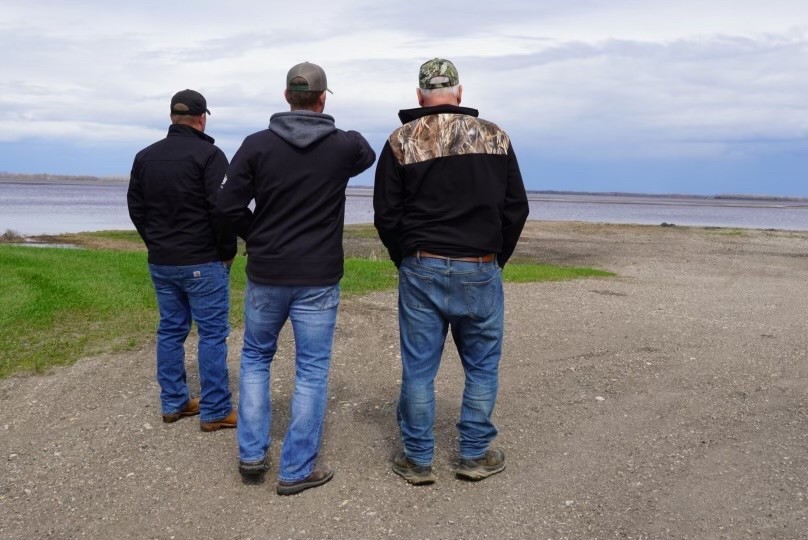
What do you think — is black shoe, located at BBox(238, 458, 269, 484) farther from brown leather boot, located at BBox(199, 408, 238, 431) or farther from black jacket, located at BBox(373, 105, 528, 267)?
black jacket, located at BBox(373, 105, 528, 267)

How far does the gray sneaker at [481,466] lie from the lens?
5047mm

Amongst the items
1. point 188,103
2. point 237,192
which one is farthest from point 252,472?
point 188,103

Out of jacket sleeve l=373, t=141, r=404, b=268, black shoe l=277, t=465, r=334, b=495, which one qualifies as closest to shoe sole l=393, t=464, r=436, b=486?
black shoe l=277, t=465, r=334, b=495

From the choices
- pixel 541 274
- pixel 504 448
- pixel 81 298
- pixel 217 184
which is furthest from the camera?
pixel 541 274

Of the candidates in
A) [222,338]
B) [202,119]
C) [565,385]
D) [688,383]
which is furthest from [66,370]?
[688,383]

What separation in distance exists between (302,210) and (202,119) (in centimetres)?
156

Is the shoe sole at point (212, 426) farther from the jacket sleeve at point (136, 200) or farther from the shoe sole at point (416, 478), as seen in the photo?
the shoe sole at point (416, 478)

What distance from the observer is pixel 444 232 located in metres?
4.70

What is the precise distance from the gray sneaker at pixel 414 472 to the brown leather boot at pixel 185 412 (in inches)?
77.5

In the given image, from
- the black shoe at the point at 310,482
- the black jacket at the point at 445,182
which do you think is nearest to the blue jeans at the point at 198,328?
the black shoe at the point at 310,482

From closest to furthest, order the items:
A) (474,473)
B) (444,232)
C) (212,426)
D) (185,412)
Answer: (444,232) → (474,473) → (212,426) → (185,412)

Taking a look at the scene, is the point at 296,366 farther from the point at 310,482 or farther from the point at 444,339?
the point at 444,339

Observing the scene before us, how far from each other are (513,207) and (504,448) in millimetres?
1816

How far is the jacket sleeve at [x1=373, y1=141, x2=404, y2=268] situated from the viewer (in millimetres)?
4703
